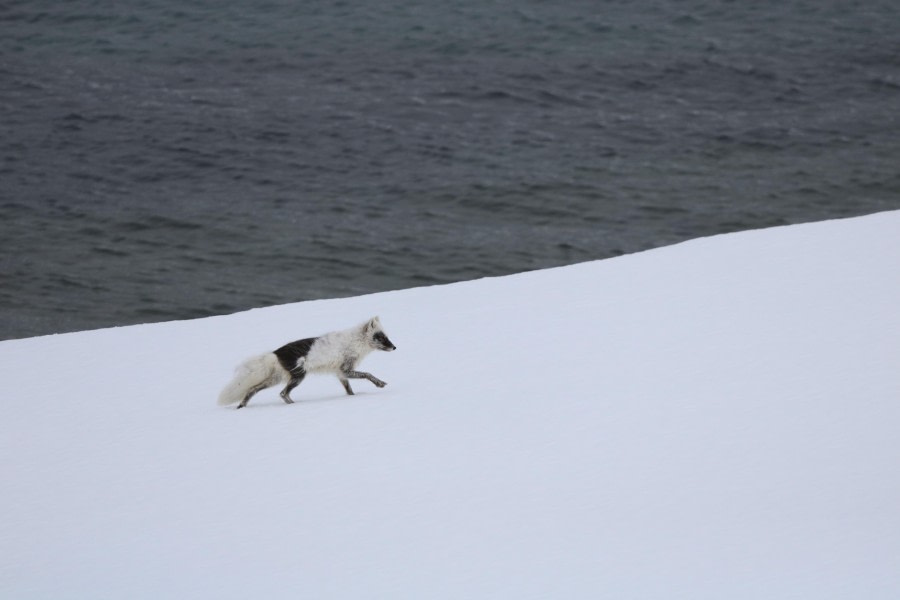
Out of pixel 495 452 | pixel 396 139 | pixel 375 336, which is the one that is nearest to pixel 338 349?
pixel 375 336

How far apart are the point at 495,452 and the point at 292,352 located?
1.28 metres

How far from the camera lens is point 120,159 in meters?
14.4

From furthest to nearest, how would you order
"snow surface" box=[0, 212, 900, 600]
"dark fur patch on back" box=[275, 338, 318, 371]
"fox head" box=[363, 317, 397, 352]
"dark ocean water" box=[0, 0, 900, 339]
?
"dark ocean water" box=[0, 0, 900, 339], "fox head" box=[363, 317, 397, 352], "dark fur patch on back" box=[275, 338, 318, 371], "snow surface" box=[0, 212, 900, 600]

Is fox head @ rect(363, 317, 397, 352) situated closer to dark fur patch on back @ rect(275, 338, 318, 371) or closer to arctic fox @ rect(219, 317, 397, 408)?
arctic fox @ rect(219, 317, 397, 408)

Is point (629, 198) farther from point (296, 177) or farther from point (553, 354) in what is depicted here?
point (553, 354)

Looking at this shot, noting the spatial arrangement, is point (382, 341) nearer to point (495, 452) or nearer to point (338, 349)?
point (338, 349)

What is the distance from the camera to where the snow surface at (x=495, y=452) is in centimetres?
423

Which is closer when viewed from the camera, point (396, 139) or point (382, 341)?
point (382, 341)

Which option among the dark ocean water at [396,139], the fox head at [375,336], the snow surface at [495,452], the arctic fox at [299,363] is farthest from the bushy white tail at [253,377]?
the dark ocean water at [396,139]

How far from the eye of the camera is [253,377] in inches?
241

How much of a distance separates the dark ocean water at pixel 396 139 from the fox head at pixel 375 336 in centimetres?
522

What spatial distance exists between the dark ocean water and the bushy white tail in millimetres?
5180

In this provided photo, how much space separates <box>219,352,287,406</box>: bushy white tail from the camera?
611cm

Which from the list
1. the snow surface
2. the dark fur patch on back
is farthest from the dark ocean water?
the dark fur patch on back
